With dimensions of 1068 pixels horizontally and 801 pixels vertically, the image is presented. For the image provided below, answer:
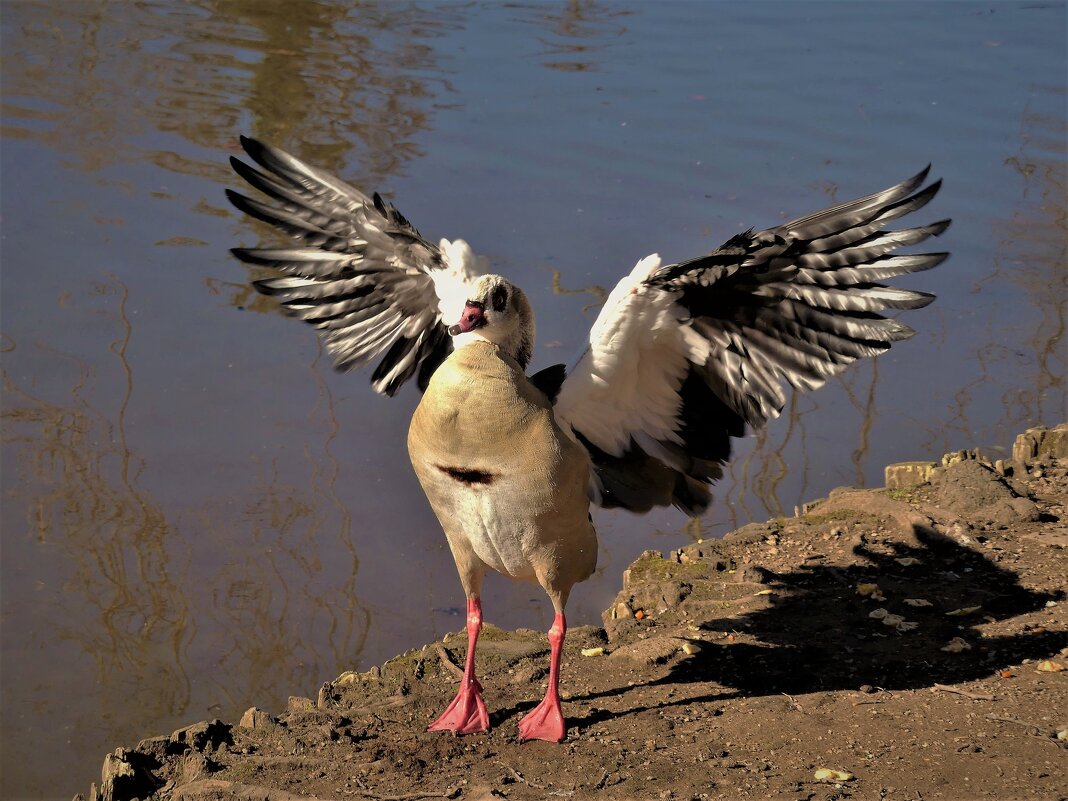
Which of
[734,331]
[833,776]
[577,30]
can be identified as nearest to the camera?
[833,776]

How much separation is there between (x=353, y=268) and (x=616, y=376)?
146 centimetres

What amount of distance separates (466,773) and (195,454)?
2965mm

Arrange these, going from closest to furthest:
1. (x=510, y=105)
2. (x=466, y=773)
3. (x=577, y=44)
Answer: (x=466, y=773), (x=510, y=105), (x=577, y=44)

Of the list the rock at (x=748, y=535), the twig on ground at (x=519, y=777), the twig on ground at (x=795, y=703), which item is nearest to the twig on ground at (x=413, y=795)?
the twig on ground at (x=519, y=777)

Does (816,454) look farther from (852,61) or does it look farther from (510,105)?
(852,61)

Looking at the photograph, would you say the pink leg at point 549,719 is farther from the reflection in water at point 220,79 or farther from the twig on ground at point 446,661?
the reflection in water at point 220,79

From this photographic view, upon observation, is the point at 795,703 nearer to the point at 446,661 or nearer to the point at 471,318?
the point at 446,661

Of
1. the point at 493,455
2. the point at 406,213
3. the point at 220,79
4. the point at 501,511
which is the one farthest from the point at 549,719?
the point at 220,79

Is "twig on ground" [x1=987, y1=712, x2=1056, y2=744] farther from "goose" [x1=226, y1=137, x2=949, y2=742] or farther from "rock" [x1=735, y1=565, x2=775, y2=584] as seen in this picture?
"rock" [x1=735, y1=565, x2=775, y2=584]

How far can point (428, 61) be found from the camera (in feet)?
39.3

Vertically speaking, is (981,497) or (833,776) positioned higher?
(981,497)

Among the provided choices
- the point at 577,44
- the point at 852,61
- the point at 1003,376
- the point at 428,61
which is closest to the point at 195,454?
the point at 1003,376

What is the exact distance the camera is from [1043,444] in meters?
6.63

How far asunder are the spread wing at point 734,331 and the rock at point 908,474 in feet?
5.78
